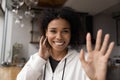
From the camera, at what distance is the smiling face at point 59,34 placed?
34.3 inches

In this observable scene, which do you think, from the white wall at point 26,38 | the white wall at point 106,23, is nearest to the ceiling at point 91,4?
the white wall at point 106,23

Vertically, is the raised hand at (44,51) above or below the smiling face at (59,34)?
below

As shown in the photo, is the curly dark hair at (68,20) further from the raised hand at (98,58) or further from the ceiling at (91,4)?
the ceiling at (91,4)

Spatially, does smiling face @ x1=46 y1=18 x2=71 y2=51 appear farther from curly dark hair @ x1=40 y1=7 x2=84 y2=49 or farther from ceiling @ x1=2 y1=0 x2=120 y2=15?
ceiling @ x1=2 y1=0 x2=120 y2=15

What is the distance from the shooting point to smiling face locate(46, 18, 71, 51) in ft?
2.86

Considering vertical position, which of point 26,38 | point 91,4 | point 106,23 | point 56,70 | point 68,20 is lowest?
point 56,70

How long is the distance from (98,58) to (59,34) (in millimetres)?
237

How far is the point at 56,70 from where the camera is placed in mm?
877

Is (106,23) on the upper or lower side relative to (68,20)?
upper

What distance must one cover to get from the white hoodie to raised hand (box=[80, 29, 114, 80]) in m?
0.12

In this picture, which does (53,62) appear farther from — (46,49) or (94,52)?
(94,52)

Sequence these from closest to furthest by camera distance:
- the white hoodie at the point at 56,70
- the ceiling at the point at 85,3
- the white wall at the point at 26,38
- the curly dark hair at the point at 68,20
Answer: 1. the white hoodie at the point at 56,70
2. the curly dark hair at the point at 68,20
3. the ceiling at the point at 85,3
4. the white wall at the point at 26,38

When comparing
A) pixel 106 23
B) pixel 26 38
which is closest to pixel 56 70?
pixel 26 38

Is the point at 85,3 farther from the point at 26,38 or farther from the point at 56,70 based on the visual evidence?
the point at 56,70
